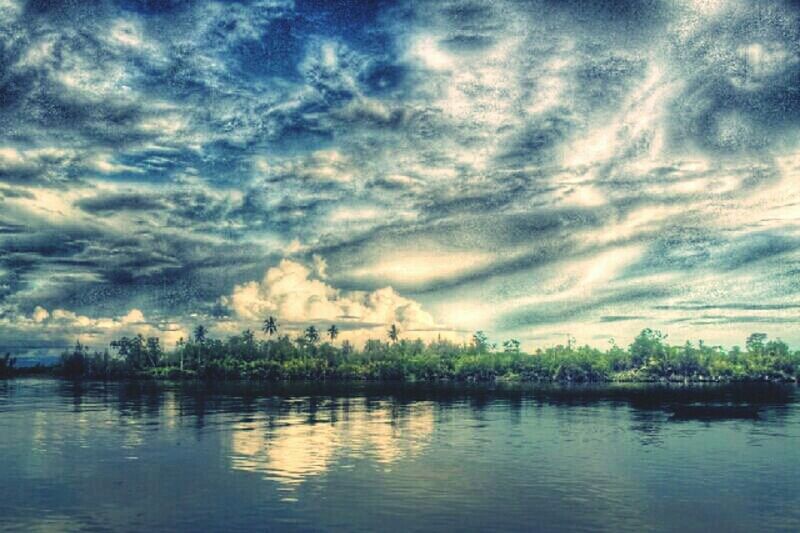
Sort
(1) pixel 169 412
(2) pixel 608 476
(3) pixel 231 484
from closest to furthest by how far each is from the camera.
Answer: (3) pixel 231 484
(2) pixel 608 476
(1) pixel 169 412

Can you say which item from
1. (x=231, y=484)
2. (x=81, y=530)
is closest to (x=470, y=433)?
(x=231, y=484)

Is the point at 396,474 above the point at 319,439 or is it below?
above

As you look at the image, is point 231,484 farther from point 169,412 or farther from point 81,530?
point 169,412

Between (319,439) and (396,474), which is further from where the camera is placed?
(319,439)

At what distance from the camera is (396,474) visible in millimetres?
62344

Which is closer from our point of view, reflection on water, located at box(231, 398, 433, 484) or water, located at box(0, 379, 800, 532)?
water, located at box(0, 379, 800, 532)

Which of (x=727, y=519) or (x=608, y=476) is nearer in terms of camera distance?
(x=727, y=519)

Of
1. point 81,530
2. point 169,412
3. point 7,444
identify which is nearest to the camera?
point 81,530

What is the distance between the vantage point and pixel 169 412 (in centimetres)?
12962

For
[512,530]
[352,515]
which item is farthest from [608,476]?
[352,515]

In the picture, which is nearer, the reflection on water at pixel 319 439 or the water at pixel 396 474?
the water at pixel 396 474

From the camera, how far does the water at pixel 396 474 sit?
4656 centimetres

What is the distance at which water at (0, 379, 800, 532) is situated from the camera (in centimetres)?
4656

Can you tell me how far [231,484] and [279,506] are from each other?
9494 millimetres
